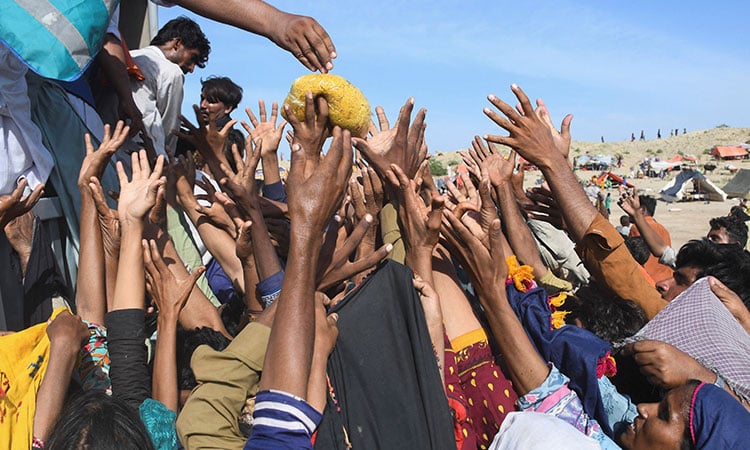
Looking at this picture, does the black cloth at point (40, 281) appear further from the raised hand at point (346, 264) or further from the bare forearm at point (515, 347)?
the bare forearm at point (515, 347)

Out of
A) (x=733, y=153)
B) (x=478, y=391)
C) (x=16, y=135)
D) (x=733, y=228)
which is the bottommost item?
(x=478, y=391)

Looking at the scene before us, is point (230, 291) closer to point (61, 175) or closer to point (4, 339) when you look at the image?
point (61, 175)

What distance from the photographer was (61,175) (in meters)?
3.36

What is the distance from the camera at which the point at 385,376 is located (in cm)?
203

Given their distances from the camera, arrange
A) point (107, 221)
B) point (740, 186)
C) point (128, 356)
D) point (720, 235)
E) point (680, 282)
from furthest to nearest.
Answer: point (740, 186) < point (720, 235) < point (680, 282) < point (107, 221) < point (128, 356)

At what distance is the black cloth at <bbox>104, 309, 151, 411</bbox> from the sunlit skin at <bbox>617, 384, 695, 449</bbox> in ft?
5.79

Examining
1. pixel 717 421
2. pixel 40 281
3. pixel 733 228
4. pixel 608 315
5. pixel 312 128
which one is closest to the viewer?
pixel 717 421

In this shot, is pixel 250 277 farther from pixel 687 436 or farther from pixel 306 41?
pixel 687 436

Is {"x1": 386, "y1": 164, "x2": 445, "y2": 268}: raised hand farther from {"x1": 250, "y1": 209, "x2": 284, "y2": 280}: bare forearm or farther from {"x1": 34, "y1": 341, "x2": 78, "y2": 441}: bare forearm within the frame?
{"x1": 34, "y1": 341, "x2": 78, "y2": 441}: bare forearm

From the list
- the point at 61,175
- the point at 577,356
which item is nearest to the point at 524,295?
the point at 577,356

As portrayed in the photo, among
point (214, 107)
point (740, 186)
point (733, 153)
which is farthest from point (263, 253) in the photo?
point (733, 153)

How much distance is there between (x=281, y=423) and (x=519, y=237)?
2132 mm

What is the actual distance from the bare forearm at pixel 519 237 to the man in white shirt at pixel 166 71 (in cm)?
233

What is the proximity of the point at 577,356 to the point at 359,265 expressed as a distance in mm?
953
